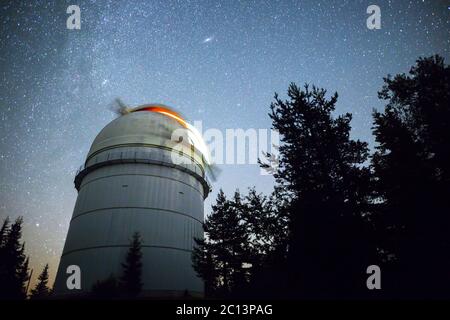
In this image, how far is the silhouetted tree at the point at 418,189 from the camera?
7023mm

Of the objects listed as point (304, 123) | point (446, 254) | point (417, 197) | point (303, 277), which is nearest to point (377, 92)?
point (304, 123)

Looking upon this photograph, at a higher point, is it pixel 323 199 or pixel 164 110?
pixel 164 110

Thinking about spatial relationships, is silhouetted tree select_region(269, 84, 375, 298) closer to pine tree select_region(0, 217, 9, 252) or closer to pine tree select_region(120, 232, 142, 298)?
pine tree select_region(120, 232, 142, 298)

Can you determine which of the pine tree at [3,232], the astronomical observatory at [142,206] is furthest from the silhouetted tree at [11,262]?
the astronomical observatory at [142,206]

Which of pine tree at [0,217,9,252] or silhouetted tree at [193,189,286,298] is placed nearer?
silhouetted tree at [193,189,286,298]

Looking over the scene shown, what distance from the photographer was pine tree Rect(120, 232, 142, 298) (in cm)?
1350

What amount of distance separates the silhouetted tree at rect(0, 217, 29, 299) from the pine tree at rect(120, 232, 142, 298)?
18941 millimetres

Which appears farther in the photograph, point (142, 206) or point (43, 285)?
point (43, 285)

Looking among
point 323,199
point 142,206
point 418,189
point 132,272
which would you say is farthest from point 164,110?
point 418,189

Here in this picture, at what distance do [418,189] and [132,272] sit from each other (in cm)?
1423

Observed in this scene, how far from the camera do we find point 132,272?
1395 cm

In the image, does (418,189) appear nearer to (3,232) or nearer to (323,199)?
(323,199)

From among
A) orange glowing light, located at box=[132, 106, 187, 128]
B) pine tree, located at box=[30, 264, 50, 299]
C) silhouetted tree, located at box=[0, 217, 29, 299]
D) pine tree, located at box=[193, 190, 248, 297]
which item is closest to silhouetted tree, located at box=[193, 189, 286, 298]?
pine tree, located at box=[193, 190, 248, 297]
